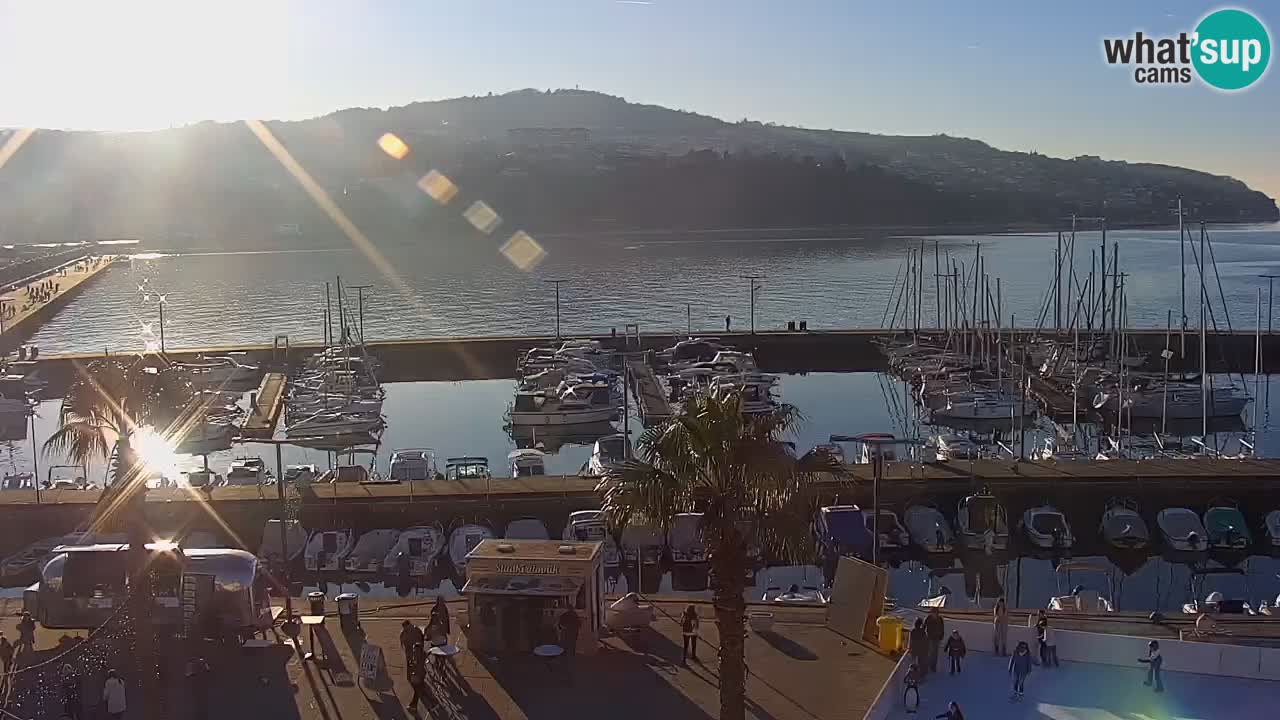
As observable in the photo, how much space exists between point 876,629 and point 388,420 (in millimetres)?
27355

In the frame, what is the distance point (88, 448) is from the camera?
10914 mm

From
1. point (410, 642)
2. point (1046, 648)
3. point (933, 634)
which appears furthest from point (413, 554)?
point (1046, 648)

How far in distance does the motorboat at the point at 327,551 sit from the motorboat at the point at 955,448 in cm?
1251

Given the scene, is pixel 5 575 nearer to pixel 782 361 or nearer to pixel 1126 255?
pixel 782 361

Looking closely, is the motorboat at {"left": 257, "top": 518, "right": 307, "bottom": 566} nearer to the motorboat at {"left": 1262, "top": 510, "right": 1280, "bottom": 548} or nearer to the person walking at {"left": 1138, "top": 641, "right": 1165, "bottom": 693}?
the person walking at {"left": 1138, "top": 641, "right": 1165, "bottom": 693}

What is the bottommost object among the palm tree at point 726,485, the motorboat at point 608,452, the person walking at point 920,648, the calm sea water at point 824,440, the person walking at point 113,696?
the calm sea water at point 824,440

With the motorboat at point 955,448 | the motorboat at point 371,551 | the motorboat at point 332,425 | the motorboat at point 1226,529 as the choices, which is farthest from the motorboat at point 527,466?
the motorboat at point 1226,529

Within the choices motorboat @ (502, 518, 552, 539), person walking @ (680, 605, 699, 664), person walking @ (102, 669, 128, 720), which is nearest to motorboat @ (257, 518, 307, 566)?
motorboat @ (502, 518, 552, 539)

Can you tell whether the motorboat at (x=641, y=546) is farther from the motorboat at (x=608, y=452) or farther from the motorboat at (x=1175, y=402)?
the motorboat at (x=1175, y=402)

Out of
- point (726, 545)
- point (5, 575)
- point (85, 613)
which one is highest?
point (726, 545)

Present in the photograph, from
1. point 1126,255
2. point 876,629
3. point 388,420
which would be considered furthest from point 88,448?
point 1126,255

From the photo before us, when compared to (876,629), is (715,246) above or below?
above

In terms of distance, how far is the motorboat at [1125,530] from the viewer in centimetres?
2070

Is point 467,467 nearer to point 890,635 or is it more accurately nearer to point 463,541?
point 463,541
